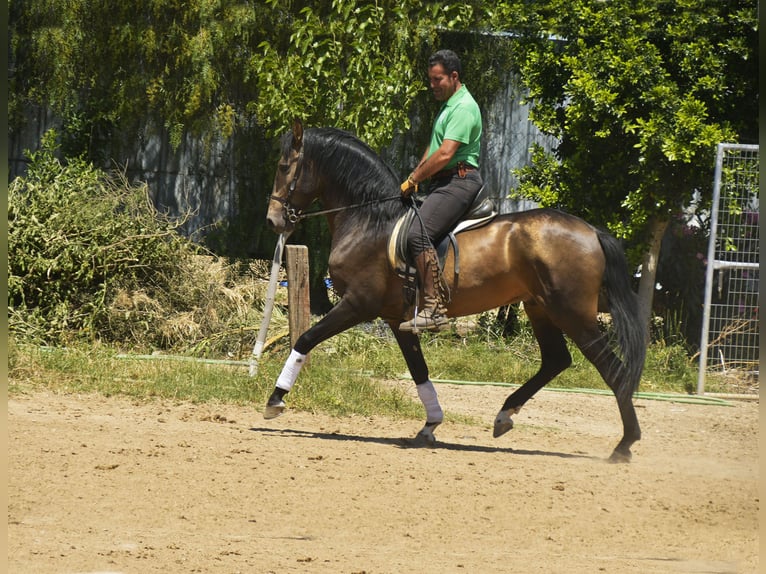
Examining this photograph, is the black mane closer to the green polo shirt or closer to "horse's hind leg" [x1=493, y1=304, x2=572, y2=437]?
the green polo shirt

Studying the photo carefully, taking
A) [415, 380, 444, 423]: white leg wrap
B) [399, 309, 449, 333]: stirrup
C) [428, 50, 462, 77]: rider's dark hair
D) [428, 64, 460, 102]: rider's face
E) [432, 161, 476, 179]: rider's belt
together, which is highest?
[428, 50, 462, 77]: rider's dark hair

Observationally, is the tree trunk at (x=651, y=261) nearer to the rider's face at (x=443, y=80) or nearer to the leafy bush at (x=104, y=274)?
the leafy bush at (x=104, y=274)

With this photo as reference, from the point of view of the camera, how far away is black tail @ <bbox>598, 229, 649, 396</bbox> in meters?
7.40

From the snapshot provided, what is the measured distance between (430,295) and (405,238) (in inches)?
18.9

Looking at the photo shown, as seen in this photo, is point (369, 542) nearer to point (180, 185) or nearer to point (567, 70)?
Result: point (567, 70)

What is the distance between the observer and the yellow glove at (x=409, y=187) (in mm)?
7559

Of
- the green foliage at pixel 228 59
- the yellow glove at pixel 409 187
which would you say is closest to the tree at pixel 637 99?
the green foliage at pixel 228 59

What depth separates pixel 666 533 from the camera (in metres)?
5.57

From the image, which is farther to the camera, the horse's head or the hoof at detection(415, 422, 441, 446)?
the horse's head

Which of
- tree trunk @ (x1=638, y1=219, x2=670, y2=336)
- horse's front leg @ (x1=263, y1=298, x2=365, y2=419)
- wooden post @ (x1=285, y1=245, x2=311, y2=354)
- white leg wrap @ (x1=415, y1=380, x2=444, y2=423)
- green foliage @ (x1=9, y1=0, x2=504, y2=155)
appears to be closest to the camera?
horse's front leg @ (x1=263, y1=298, x2=365, y2=419)

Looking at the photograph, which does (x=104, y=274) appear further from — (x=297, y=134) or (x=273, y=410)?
(x=297, y=134)

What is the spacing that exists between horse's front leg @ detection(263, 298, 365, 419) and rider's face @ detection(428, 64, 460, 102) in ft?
5.92

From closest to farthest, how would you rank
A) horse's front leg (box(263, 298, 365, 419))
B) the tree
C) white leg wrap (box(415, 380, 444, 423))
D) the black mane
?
1. horse's front leg (box(263, 298, 365, 419))
2. the black mane
3. white leg wrap (box(415, 380, 444, 423))
4. the tree

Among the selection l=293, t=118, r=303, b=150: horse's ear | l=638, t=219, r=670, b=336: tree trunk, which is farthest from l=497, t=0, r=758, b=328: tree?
l=293, t=118, r=303, b=150: horse's ear
